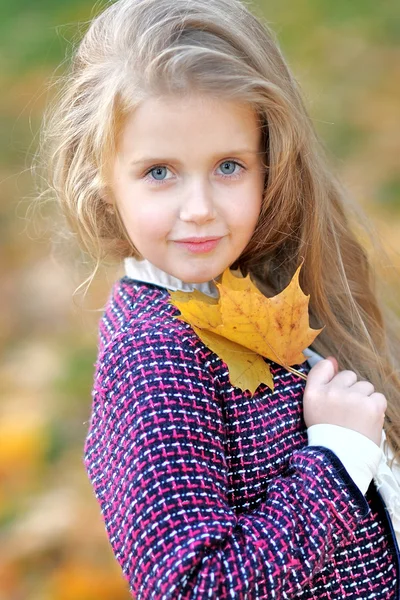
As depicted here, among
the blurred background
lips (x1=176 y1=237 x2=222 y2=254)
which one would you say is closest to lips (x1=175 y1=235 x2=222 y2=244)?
lips (x1=176 y1=237 x2=222 y2=254)

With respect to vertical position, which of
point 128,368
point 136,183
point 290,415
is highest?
point 136,183

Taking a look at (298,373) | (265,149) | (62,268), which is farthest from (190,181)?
(62,268)

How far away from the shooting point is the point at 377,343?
1989mm

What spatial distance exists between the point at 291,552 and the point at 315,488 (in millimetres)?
113

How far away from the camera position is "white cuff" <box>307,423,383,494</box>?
1510 mm

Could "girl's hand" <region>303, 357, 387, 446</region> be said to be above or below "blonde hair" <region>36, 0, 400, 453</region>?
below

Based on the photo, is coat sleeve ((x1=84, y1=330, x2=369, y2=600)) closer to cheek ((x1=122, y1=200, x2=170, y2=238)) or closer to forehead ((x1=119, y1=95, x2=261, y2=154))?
cheek ((x1=122, y1=200, x2=170, y2=238))

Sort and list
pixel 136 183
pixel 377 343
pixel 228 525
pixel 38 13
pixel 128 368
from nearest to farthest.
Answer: pixel 228 525 → pixel 128 368 → pixel 136 183 → pixel 377 343 → pixel 38 13

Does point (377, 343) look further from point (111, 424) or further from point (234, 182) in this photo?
point (111, 424)

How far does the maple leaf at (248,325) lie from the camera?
1.56 metres

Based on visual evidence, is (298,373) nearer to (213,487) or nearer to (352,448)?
(352,448)

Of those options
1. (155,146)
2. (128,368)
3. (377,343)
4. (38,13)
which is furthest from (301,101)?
(38,13)

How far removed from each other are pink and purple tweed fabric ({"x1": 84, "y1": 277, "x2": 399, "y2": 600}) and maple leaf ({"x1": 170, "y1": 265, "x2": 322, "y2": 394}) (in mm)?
25

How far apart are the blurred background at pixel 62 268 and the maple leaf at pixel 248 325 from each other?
22.2 inches
